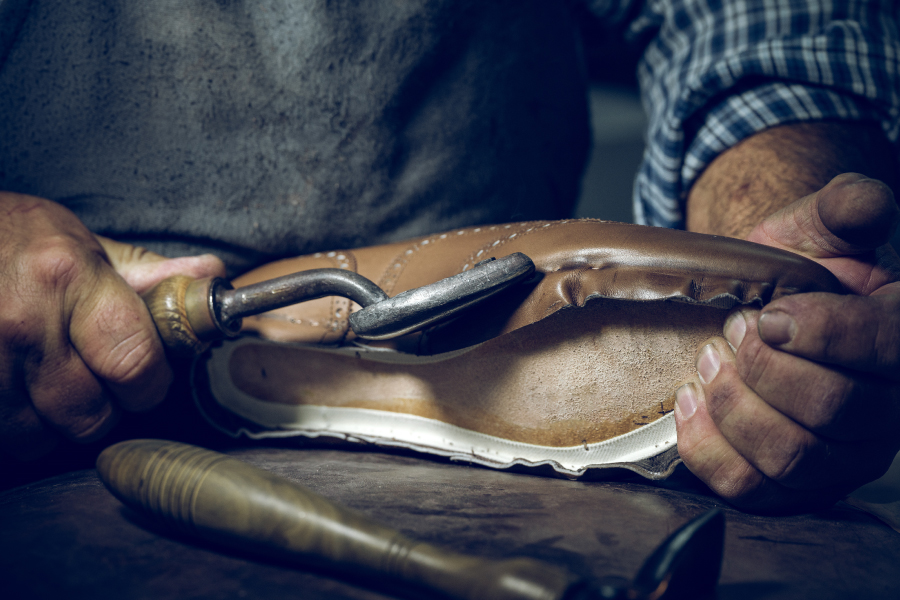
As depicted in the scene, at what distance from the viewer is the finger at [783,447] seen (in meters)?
0.43

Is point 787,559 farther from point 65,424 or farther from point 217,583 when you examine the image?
point 65,424

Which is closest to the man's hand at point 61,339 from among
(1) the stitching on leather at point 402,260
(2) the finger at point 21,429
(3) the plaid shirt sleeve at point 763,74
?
(2) the finger at point 21,429

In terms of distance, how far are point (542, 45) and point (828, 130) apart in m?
0.46

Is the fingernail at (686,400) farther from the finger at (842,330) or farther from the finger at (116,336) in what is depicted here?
the finger at (116,336)

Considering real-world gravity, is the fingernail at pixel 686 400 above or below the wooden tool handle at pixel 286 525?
below

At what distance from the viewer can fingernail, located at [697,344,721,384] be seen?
47cm

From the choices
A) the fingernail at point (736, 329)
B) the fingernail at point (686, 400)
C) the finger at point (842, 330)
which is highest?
the finger at point (842, 330)

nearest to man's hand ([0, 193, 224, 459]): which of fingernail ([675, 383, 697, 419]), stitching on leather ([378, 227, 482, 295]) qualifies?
stitching on leather ([378, 227, 482, 295])

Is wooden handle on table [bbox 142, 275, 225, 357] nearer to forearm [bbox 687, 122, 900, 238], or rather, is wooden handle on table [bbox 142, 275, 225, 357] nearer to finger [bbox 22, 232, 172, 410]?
finger [bbox 22, 232, 172, 410]

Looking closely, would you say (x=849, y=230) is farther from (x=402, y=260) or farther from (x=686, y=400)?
(x=402, y=260)

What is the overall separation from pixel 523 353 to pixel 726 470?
211mm

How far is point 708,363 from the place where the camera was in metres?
0.48

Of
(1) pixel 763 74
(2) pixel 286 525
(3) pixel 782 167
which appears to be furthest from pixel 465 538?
(1) pixel 763 74

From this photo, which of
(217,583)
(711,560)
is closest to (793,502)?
(711,560)
